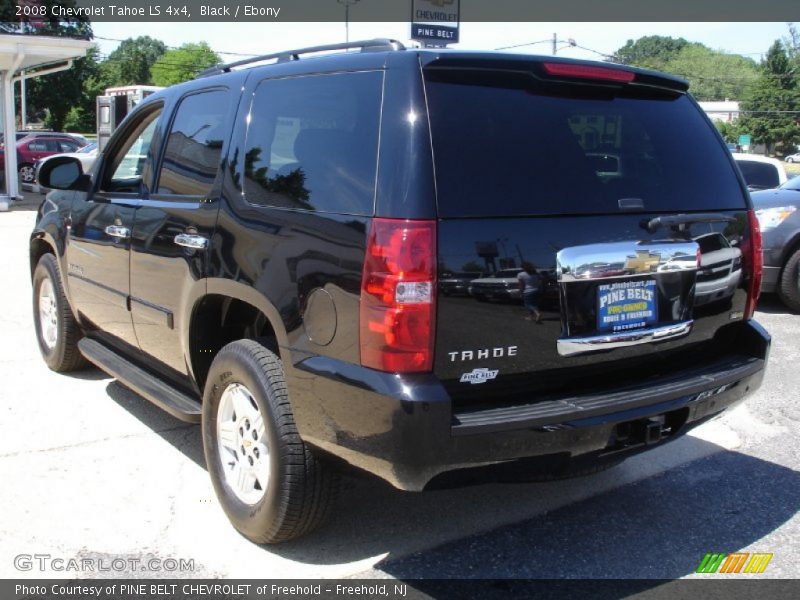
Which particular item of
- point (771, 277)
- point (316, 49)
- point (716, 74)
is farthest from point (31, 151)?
point (716, 74)

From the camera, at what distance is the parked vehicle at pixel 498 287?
108 inches

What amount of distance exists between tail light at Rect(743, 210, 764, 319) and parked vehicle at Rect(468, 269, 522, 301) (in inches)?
51.9

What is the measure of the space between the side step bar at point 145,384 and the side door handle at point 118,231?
0.73 m

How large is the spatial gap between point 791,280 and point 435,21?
690cm

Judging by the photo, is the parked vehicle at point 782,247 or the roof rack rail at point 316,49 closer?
the roof rack rail at point 316,49

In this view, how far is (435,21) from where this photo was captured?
12.6 metres

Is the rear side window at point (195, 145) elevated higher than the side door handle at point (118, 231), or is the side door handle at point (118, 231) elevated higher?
the rear side window at point (195, 145)

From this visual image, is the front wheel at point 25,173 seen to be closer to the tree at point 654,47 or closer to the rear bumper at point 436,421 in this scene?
the rear bumper at point 436,421

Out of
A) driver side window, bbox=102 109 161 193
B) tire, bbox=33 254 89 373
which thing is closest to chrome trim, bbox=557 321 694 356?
driver side window, bbox=102 109 161 193

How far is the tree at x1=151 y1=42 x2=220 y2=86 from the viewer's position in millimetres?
92375

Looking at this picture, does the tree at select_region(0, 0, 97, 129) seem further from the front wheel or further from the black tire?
the black tire

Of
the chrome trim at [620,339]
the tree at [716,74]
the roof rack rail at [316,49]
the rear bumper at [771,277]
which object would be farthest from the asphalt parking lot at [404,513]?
the tree at [716,74]

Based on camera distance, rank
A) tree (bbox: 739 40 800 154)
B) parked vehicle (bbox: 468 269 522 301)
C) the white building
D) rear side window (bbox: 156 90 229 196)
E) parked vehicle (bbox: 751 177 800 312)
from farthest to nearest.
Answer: the white building
tree (bbox: 739 40 800 154)
parked vehicle (bbox: 751 177 800 312)
rear side window (bbox: 156 90 229 196)
parked vehicle (bbox: 468 269 522 301)

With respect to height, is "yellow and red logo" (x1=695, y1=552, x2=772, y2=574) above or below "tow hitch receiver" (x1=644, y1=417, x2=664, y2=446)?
below
